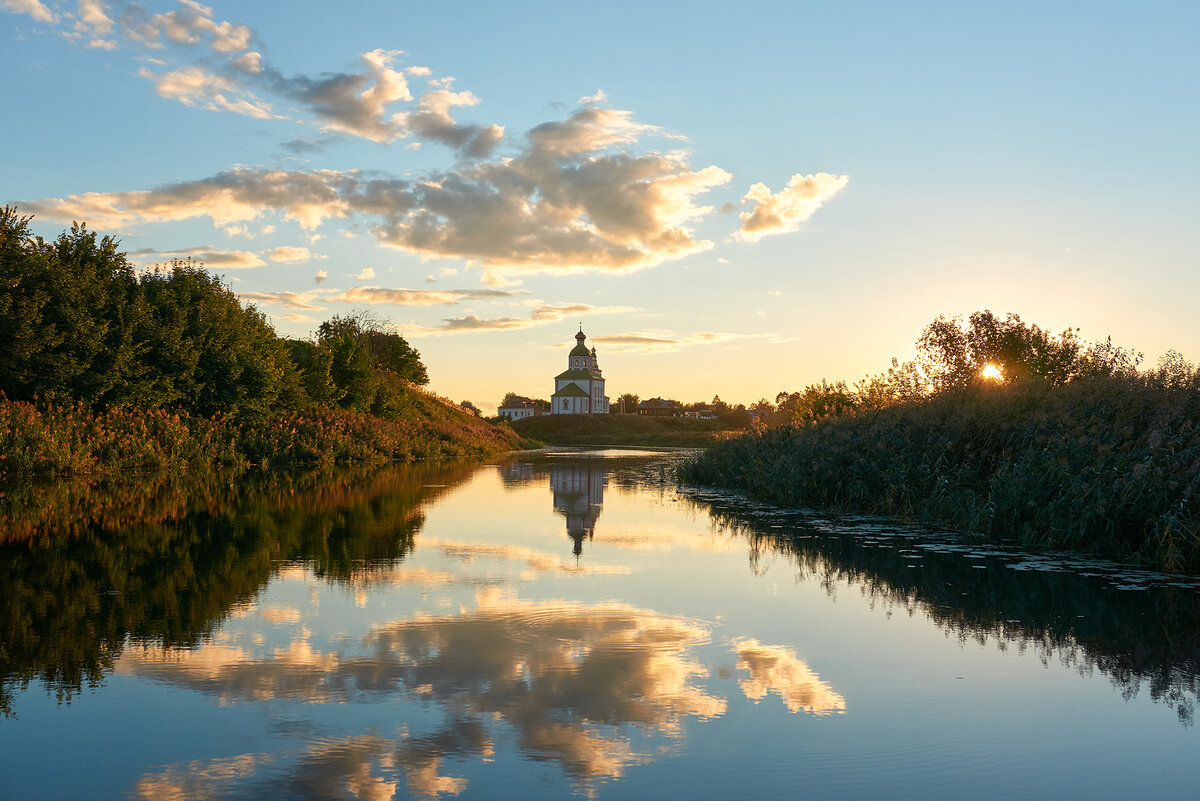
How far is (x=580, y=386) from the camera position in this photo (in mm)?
Result: 177125

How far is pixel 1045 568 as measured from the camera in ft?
41.3

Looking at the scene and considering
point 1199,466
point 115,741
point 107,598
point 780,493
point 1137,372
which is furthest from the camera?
point 780,493

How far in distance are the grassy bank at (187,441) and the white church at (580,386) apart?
112 metres

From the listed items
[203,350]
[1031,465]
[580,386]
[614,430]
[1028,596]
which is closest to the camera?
[1028,596]

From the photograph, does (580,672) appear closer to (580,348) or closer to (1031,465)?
(1031,465)

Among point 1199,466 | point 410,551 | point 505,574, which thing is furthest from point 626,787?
point 1199,466

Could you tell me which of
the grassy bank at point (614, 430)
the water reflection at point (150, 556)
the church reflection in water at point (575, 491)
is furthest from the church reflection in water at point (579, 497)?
the grassy bank at point (614, 430)

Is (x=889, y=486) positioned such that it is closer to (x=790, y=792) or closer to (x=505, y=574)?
(x=505, y=574)

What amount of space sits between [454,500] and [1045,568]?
596 inches

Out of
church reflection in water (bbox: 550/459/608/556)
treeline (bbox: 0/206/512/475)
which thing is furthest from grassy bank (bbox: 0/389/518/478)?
church reflection in water (bbox: 550/459/608/556)

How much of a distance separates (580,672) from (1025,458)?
1214 cm

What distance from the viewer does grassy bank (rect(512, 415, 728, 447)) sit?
113938 millimetres

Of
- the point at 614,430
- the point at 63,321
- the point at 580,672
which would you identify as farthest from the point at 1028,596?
the point at 614,430

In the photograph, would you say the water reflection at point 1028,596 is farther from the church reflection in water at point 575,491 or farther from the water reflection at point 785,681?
the church reflection in water at point 575,491
